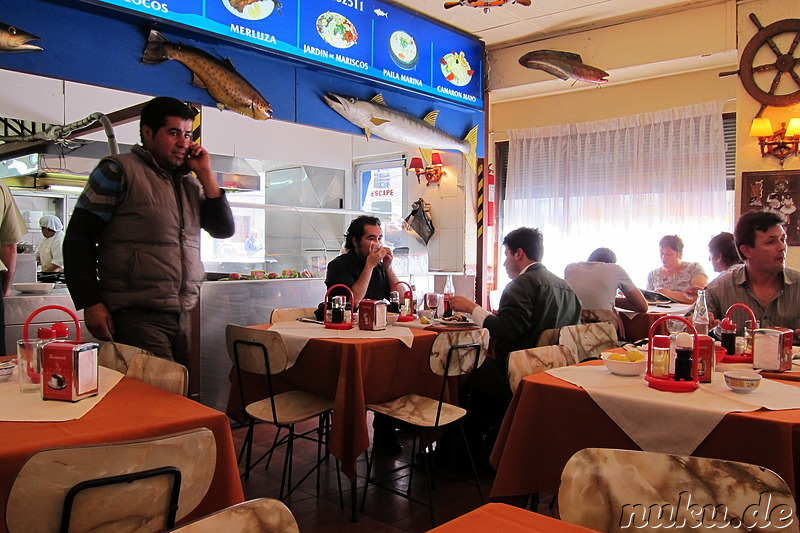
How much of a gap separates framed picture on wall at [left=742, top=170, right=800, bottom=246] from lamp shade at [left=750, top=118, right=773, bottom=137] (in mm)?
317

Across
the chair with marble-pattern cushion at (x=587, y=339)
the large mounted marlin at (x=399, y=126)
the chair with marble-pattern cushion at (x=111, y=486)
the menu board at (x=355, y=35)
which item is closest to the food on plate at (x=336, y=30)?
the menu board at (x=355, y=35)

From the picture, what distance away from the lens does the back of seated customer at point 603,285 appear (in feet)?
14.4

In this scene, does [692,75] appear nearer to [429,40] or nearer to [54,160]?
[429,40]

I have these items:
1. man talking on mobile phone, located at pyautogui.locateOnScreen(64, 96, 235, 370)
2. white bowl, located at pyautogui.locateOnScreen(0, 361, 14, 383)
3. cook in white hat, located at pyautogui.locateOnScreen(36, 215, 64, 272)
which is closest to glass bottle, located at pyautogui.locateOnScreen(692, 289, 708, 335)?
man talking on mobile phone, located at pyautogui.locateOnScreen(64, 96, 235, 370)

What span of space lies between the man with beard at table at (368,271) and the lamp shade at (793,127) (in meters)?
3.36

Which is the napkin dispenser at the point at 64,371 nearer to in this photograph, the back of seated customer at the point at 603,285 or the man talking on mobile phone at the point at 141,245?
the man talking on mobile phone at the point at 141,245

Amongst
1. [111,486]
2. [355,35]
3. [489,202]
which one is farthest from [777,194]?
[111,486]

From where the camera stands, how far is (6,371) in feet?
6.52

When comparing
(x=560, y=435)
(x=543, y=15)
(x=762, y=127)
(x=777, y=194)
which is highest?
(x=543, y=15)

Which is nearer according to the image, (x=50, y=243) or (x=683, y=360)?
(x=683, y=360)

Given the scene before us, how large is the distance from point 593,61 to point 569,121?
4.14 ft

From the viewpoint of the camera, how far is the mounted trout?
381 centimetres

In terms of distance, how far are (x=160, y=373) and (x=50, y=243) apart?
492cm

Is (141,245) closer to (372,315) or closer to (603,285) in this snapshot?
(372,315)
